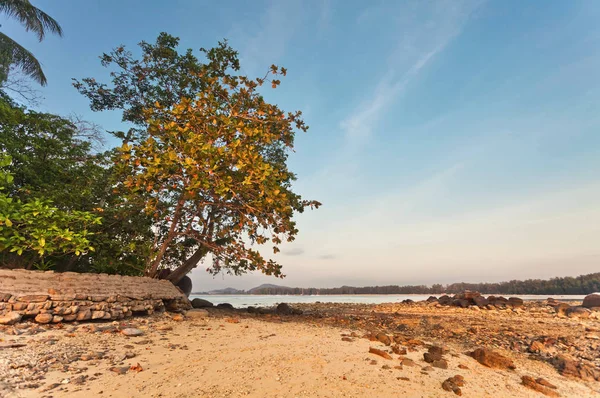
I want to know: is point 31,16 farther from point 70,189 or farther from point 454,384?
point 454,384

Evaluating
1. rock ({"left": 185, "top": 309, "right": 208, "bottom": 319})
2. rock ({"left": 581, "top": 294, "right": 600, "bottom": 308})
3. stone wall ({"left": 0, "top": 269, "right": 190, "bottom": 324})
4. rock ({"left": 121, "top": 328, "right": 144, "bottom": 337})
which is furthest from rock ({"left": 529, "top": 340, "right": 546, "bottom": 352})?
rock ({"left": 581, "top": 294, "right": 600, "bottom": 308})

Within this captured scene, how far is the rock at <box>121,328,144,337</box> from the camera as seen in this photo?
5996mm

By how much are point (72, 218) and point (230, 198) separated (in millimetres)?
3996

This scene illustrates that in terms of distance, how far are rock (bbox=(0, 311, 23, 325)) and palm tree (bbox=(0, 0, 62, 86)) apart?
55.2 ft

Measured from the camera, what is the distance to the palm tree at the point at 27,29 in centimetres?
1731

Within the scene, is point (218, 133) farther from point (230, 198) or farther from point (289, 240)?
point (289, 240)

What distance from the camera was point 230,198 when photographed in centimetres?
941

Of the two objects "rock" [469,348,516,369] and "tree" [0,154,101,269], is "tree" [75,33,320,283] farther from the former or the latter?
"rock" [469,348,516,369]

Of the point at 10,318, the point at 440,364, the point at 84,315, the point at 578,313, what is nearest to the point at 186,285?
the point at 84,315

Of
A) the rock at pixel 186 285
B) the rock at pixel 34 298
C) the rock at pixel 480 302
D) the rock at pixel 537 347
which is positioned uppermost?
the rock at pixel 186 285

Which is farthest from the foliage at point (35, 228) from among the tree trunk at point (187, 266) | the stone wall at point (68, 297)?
the tree trunk at point (187, 266)

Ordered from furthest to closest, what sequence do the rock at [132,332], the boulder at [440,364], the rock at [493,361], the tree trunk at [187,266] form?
the tree trunk at [187,266], the rock at [132,332], the rock at [493,361], the boulder at [440,364]

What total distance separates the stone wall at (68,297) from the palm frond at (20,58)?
16972 millimetres

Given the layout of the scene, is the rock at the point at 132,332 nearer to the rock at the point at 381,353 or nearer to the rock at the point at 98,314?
the rock at the point at 98,314
